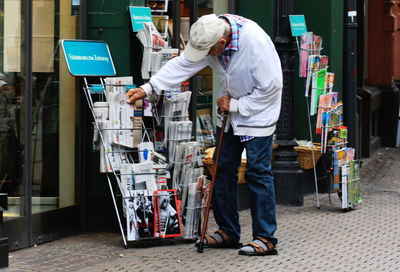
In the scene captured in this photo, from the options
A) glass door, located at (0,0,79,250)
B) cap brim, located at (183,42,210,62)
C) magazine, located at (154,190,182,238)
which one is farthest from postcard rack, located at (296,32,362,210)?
cap brim, located at (183,42,210,62)

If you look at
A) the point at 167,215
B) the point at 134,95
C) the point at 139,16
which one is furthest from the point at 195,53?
the point at 167,215

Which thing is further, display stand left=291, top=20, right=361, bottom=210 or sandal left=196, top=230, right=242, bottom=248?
display stand left=291, top=20, right=361, bottom=210

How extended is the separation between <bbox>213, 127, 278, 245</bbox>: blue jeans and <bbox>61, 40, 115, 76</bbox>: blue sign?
1.18 m

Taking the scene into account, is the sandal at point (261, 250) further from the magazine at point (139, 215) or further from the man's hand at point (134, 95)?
the man's hand at point (134, 95)

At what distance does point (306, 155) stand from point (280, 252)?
356cm

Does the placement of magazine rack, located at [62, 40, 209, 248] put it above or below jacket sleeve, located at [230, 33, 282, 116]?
below

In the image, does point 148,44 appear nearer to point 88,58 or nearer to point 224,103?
point 88,58

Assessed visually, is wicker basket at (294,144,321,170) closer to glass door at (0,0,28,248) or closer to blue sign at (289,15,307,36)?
blue sign at (289,15,307,36)

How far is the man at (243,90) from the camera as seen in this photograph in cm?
741

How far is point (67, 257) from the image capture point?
7.56 meters

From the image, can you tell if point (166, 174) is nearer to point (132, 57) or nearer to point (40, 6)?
point (132, 57)

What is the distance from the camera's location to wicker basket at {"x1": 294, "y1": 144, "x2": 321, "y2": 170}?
36.7ft

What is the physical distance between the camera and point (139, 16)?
328 inches

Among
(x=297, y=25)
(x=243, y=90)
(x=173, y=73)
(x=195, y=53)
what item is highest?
(x=297, y=25)
